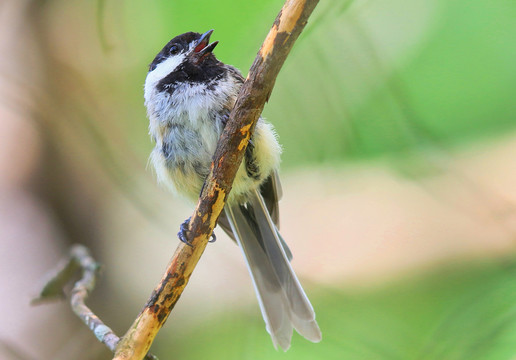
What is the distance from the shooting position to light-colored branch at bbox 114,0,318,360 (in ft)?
2.71

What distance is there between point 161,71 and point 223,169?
0.73m

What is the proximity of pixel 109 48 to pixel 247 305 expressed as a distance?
90 centimetres

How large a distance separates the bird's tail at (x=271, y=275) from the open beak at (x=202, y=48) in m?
0.45

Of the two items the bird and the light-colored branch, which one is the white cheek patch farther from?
the light-colored branch

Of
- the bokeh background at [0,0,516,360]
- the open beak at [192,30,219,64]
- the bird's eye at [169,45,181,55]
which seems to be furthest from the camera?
the bird's eye at [169,45,181,55]

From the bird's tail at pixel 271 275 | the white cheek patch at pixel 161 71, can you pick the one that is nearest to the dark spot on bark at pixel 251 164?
the bird's tail at pixel 271 275

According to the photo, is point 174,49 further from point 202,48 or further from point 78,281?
point 78,281

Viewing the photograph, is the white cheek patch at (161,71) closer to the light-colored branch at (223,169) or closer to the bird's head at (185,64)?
the bird's head at (185,64)

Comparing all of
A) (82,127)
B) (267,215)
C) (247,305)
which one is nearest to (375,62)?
(267,215)

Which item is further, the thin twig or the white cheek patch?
the white cheek patch

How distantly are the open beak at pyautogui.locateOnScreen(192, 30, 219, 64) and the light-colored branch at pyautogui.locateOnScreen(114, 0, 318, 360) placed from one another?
1.89 feet

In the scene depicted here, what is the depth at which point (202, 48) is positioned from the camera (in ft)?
4.85

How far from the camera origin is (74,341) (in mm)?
1549

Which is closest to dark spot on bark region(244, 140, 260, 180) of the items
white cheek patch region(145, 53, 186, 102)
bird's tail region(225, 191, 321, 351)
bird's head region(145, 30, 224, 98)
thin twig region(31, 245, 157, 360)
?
bird's tail region(225, 191, 321, 351)
